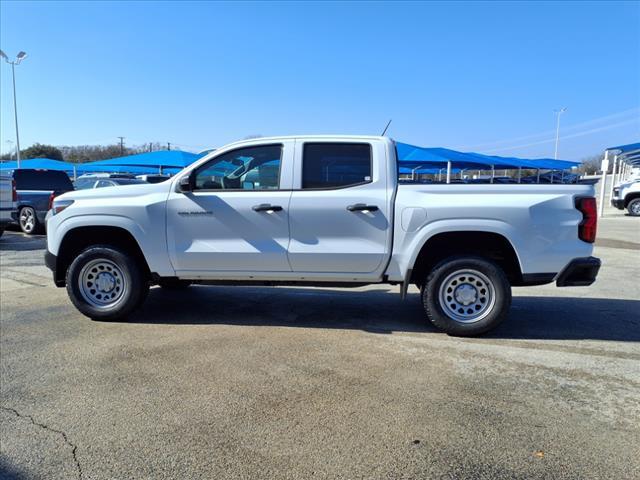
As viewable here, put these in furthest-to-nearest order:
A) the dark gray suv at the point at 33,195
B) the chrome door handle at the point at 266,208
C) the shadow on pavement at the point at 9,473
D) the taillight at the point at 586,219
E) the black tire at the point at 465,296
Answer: the dark gray suv at the point at 33,195
the chrome door handle at the point at 266,208
the black tire at the point at 465,296
the taillight at the point at 586,219
the shadow on pavement at the point at 9,473

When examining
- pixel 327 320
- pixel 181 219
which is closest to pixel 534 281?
pixel 327 320

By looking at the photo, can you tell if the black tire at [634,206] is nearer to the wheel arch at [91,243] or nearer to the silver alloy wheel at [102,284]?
the wheel arch at [91,243]

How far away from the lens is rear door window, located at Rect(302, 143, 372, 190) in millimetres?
5031

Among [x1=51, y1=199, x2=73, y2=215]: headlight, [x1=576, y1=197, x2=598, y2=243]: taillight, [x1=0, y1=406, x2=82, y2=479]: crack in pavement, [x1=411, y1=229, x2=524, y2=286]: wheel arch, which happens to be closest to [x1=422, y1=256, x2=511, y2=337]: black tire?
[x1=411, y1=229, x2=524, y2=286]: wheel arch

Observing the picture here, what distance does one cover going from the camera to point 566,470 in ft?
8.87

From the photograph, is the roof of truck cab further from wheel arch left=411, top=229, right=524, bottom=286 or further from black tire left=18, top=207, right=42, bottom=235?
black tire left=18, top=207, right=42, bottom=235

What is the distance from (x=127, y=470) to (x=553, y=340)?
412 centimetres

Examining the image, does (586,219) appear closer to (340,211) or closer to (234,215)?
(340,211)

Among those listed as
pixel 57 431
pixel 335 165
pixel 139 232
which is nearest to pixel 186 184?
pixel 139 232

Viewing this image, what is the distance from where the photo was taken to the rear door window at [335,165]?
5031 millimetres

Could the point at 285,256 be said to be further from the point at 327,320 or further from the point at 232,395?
the point at 232,395

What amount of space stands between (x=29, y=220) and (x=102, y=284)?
34.9ft

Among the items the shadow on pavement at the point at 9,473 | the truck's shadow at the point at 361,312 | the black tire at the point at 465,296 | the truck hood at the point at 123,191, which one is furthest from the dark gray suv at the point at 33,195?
the shadow on pavement at the point at 9,473

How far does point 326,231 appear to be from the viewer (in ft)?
16.3
